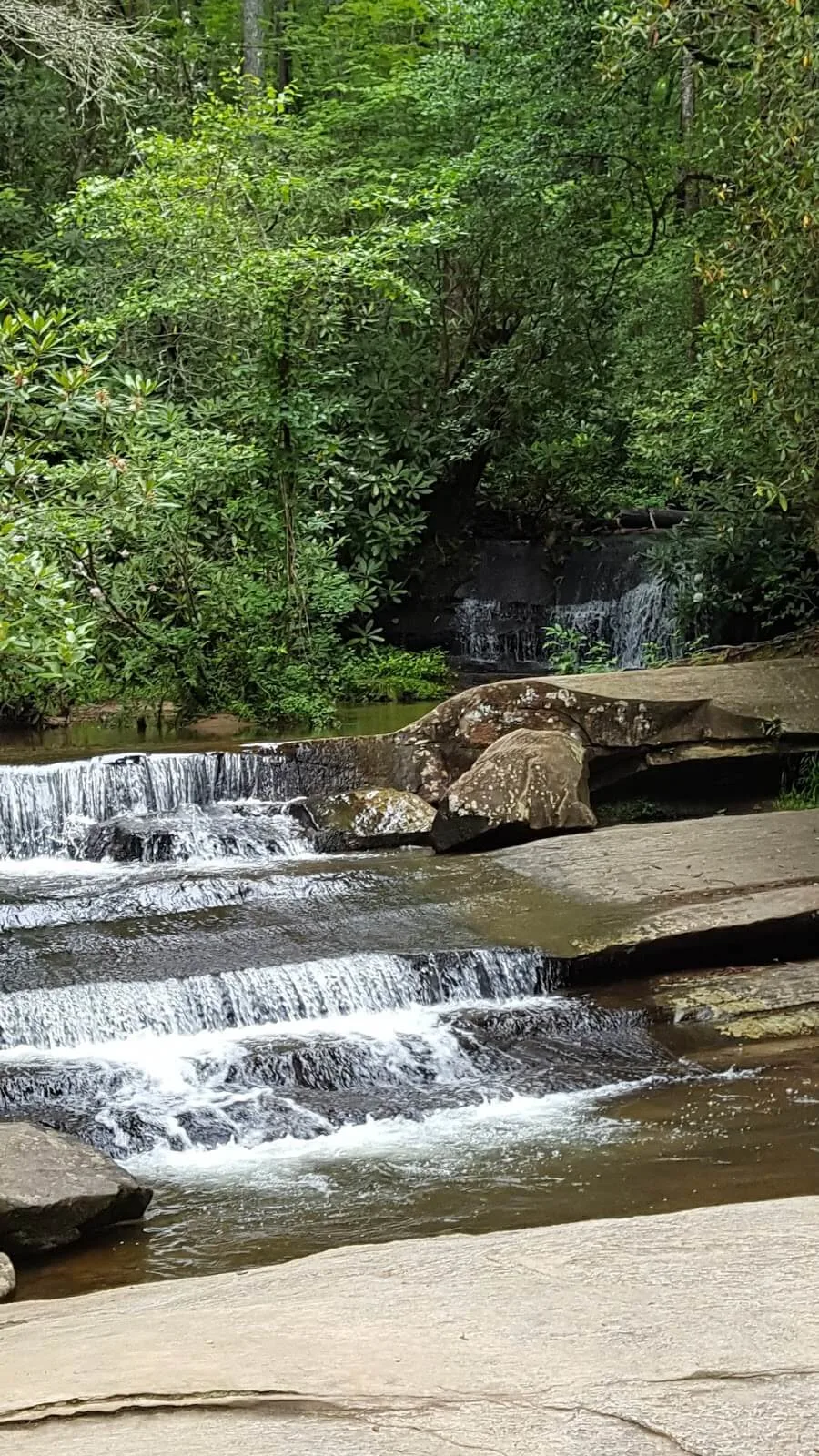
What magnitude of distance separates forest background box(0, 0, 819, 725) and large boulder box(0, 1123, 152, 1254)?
19.7 ft

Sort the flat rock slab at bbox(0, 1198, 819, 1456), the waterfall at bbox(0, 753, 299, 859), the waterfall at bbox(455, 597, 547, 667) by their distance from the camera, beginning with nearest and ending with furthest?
1. the flat rock slab at bbox(0, 1198, 819, 1456)
2. the waterfall at bbox(0, 753, 299, 859)
3. the waterfall at bbox(455, 597, 547, 667)

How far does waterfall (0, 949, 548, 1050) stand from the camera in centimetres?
752

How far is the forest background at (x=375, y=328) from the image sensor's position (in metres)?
14.4

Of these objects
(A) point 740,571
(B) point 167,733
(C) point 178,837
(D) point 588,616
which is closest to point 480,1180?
(C) point 178,837

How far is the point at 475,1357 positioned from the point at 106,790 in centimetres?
1000

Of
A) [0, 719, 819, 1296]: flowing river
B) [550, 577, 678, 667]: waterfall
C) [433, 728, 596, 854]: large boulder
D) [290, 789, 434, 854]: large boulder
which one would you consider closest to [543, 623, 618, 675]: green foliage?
[550, 577, 678, 667]: waterfall

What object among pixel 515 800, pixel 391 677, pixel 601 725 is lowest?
pixel 515 800

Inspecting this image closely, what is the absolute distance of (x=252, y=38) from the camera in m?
21.1

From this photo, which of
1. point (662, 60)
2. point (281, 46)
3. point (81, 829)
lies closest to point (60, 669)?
point (81, 829)

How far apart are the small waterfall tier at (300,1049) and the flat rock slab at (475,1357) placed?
3.66 m

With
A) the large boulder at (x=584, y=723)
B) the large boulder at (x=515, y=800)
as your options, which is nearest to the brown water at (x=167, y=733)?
the large boulder at (x=584, y=723)

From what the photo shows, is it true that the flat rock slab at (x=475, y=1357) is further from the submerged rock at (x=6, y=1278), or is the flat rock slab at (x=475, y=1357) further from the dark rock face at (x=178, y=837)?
the dark rock face at (x=178, y=837)

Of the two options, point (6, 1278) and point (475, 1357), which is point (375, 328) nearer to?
point (6, 1278)

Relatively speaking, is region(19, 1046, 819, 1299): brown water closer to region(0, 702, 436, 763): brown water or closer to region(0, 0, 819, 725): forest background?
region(0, 0, 819, 725): forest background
